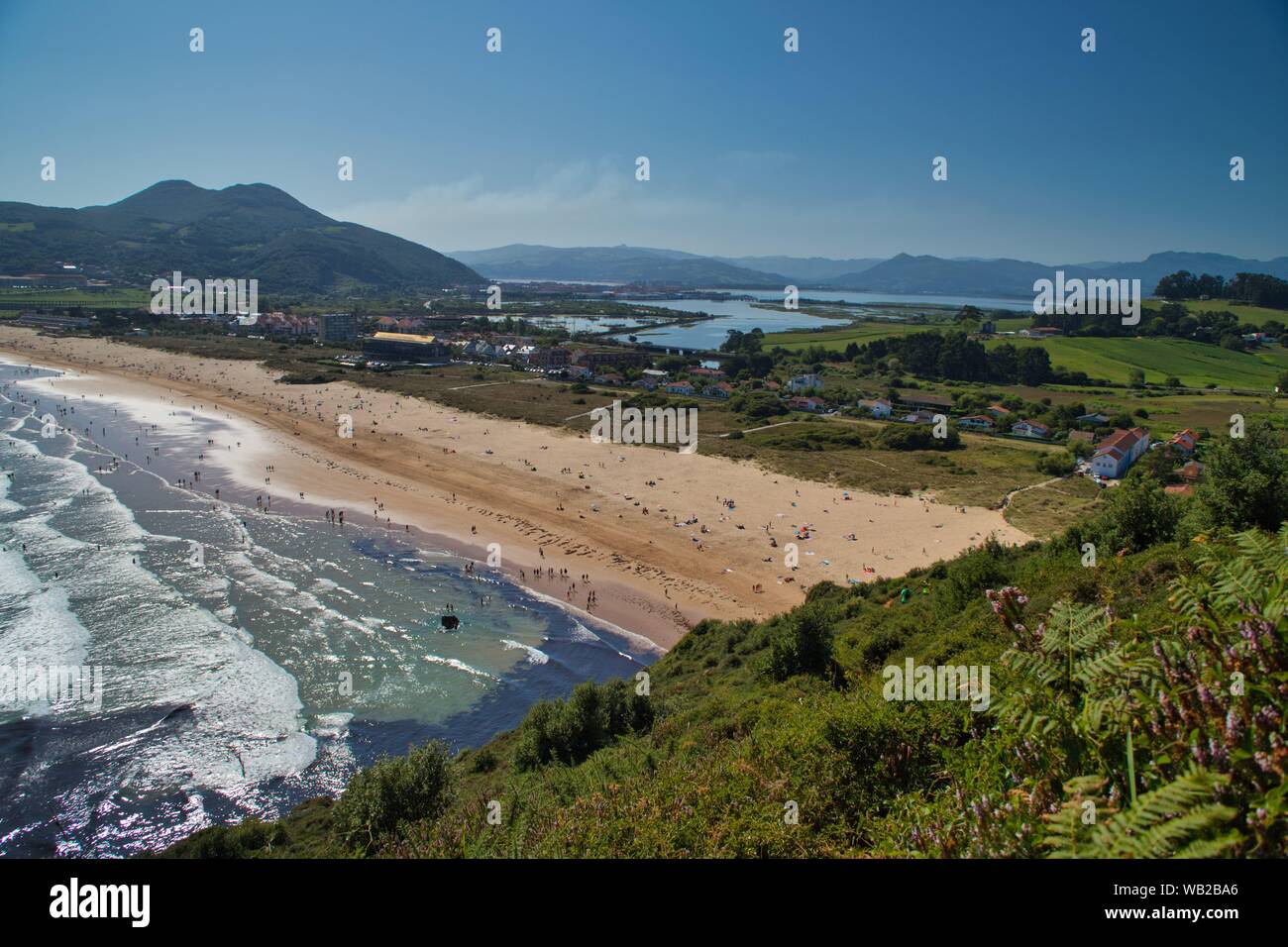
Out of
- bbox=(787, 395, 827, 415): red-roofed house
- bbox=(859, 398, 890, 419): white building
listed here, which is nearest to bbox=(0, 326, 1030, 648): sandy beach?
bbox=(787, 395, 827, 415): red-roofed house

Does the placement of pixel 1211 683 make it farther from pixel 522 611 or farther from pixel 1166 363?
pixel 1166 363

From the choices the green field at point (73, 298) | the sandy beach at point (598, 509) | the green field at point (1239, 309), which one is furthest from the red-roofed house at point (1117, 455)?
the green field at point (73, 298)

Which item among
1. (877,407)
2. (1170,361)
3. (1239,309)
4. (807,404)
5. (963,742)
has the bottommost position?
(963,742)

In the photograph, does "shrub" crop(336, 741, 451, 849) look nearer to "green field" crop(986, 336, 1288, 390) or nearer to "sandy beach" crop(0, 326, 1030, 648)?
"sandy beach" crop(0, 326, 1030, 648)

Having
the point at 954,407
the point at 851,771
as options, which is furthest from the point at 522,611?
the point at 954,407

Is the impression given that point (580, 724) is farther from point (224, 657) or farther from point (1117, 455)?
point (1117, 455)

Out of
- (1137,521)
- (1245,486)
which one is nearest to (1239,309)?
(1137,521)
